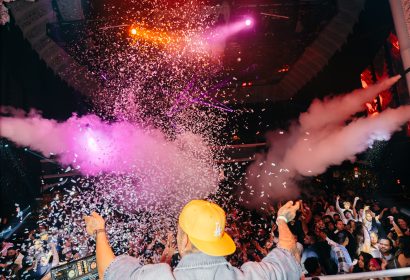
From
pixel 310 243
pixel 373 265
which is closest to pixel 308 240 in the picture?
pixel 310 243

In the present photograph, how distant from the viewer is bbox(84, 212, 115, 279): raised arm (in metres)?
1.63

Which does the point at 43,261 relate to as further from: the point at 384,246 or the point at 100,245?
the point at 384,246

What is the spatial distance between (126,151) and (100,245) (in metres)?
9.05

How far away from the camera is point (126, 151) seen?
414 inches

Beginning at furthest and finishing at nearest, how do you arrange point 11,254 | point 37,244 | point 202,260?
point 37,244 < point 11,254 < point 202,260

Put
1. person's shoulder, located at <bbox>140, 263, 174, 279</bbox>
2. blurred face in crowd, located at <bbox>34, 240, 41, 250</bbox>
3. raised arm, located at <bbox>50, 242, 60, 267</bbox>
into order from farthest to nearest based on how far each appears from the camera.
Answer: blurred face in crowd, located at <bbox>34, 240, 41, 250</bbox> → raised arm, located at <bbox>50, 242, 60, 267</bbox> → person's shoulder, located at <bbox>140, 263, 174, 279</bbox>

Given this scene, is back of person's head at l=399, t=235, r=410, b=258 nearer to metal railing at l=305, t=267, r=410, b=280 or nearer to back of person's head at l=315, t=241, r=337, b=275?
back of person's head at l=315, t=241, r=337, b=275

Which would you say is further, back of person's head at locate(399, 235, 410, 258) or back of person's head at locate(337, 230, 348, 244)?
back of person's head at locate(337, 230, 348, 244)

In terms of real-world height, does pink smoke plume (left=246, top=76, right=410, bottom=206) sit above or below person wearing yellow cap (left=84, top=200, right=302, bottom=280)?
above

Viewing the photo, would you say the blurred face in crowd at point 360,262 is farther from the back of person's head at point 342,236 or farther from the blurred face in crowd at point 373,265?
the back of person's head at point 342,236

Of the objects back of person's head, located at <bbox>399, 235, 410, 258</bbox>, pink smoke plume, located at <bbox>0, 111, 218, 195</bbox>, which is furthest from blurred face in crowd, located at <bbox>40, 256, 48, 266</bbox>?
back of person's head, located at <bbox>399, 235, 410, 258</bbox>

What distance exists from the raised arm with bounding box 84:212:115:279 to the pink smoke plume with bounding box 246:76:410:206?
7252 mm

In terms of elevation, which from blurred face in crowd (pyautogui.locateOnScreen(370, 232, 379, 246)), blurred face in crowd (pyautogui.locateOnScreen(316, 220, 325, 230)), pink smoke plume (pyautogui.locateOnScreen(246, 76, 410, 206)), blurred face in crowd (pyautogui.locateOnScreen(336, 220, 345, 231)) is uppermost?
pink smoke plume (pyautogui.locateOnScreen(246, 76, 410, 206))

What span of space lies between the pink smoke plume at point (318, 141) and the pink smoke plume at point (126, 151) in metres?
2.33
